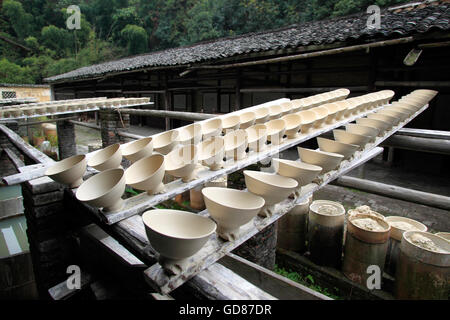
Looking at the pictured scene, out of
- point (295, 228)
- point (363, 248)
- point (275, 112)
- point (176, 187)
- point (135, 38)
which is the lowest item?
point (295, 228)

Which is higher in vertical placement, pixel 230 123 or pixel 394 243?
pixel 230 123

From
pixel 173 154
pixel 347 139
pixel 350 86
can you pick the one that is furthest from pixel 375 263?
pixel 350 86

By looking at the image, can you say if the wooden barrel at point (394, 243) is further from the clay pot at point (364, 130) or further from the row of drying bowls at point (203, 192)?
the row of drying bowls at point (203, 192)

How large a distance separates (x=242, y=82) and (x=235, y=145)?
22.4 feet

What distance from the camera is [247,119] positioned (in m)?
2.40

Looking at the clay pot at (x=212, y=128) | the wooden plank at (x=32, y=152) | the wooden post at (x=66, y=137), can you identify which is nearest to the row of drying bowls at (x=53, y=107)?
the wooden plank at (x=32, y=152)

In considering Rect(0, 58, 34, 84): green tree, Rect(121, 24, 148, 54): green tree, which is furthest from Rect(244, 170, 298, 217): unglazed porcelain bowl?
Rect(121, 24, 148, 54): green tree

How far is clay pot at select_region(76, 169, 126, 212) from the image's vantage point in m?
1.11

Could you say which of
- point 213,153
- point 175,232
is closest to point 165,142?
point 213,153

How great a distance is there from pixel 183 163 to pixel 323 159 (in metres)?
0.81

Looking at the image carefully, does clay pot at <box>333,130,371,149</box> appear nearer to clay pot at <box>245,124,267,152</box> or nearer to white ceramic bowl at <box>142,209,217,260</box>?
clay pot at <box>245,124,267,152</box>

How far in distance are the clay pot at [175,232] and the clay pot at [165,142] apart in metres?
0.77

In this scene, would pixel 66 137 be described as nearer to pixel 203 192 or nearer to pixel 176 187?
pixel 176 187
